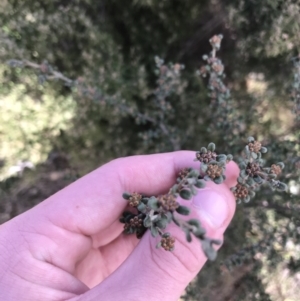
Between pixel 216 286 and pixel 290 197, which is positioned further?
pixel 216 286

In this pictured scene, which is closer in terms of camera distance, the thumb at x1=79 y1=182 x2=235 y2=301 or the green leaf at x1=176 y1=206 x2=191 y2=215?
the green leaf at x1=176 y1=206 x2=191 y2=215

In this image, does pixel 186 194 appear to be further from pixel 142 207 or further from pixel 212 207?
pixel 212 207

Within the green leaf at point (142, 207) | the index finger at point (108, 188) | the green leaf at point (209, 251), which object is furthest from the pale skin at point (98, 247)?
the green leaf at point (209, 251)

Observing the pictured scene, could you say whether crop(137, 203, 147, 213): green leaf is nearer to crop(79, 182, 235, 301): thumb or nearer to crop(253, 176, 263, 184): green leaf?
crop(79, 182, 235, 301): thumb

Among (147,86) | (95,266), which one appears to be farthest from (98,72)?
(95,266)

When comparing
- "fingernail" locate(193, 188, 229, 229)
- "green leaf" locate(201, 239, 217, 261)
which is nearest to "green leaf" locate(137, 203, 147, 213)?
"fingernail" locate(193, 188, 229, 229)

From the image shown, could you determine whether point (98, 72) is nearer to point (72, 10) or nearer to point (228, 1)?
point (72, 10)
